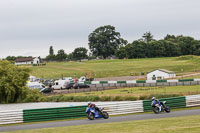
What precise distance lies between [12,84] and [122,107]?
1013 inches

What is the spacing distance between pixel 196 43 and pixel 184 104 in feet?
416

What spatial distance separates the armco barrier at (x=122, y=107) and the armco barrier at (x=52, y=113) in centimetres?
192

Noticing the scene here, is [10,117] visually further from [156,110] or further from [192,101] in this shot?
[192,101]

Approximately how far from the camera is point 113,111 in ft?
78.6

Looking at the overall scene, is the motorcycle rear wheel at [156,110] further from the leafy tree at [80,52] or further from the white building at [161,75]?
the leafy tree at [80,52]

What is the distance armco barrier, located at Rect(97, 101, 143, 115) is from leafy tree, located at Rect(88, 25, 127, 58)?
138m

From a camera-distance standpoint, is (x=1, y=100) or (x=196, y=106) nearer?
(x=196, y=106)

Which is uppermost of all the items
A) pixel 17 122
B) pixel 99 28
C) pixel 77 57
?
pixel 99 28

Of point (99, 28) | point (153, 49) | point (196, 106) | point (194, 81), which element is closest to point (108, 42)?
point (99, 28)

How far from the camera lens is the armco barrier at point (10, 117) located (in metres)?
22.2

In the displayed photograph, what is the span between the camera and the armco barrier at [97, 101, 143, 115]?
78.4 ft

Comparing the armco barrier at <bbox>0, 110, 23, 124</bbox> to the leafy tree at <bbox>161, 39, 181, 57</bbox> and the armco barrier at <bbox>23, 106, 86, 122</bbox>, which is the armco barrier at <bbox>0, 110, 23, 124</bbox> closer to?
the armco barrier at <bbox>23, 106, 86, 122</bbox>

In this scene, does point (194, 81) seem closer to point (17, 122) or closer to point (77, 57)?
point (17, 122)

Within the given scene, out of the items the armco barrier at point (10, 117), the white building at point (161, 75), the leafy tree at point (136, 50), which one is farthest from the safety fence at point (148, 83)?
the leafy tree at point (136, 50)
